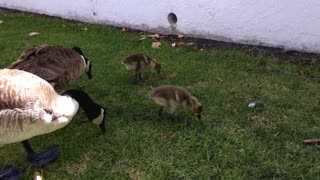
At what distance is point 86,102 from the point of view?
420 centimetres

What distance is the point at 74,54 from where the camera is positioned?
4.89m

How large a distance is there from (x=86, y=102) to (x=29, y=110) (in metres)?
0.67

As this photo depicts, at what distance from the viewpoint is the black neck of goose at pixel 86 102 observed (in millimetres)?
4180

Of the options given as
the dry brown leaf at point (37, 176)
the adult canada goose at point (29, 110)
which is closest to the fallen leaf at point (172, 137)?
the adult canada goose at point (29, 110)

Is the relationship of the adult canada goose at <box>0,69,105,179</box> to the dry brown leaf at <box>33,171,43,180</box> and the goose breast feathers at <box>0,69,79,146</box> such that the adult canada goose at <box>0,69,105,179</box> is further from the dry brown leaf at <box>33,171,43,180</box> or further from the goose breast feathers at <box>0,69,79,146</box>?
the dry brown leaf at <box>33,171,43,180</box>

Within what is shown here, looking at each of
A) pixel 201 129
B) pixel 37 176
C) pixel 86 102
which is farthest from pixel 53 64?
pixel 201 129

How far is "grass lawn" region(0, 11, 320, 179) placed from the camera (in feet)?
12.4

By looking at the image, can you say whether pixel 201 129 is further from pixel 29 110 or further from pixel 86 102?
pixel 29 110

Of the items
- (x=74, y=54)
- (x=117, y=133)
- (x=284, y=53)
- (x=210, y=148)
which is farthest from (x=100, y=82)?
(x=284, y=53)

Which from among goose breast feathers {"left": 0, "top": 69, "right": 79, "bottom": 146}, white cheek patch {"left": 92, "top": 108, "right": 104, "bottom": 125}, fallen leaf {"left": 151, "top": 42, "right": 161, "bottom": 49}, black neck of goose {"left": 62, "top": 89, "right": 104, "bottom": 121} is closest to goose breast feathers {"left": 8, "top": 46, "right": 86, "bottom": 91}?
black neck of goose {"left": 62, "top": 89, "right": 104, "bottom": 121}

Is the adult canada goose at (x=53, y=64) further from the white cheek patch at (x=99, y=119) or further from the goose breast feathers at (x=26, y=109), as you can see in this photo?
the white cheek patch at (x=99, y=119)

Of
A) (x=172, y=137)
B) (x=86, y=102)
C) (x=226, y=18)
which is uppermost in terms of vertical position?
(x=226, y=18)

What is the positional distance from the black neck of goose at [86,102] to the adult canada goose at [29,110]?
0.08m

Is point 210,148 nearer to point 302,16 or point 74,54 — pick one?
point 74,54
